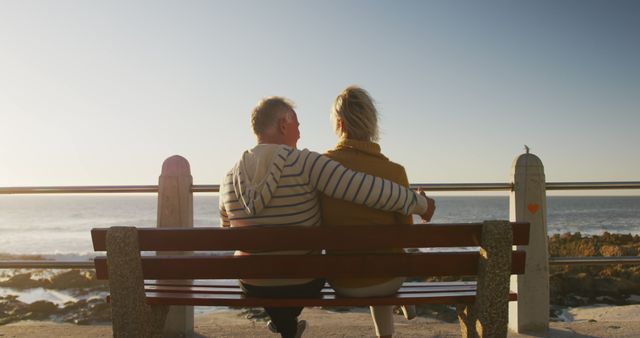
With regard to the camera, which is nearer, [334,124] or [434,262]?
[434,262]

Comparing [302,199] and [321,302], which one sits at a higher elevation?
[302,199]

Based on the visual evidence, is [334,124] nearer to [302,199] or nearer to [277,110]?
[277,110]

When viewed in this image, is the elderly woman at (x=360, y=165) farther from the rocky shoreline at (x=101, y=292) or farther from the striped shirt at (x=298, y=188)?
the rocky shoreline at (x=101, y=292)

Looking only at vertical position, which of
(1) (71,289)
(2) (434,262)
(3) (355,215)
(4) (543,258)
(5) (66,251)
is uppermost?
(3) (355,215)

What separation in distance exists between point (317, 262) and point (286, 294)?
322 mm

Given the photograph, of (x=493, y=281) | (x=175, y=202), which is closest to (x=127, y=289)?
(x=175, y=202)

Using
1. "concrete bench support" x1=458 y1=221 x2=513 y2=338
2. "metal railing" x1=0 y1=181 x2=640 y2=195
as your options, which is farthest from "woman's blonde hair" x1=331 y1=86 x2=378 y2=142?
"metal railing" x1=0 y1=181 x2=640 y2=195

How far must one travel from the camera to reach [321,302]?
9.71ft

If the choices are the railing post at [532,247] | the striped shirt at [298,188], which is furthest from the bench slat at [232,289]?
the railing post at [532,247]

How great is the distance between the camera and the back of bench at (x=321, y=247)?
2.77 metres

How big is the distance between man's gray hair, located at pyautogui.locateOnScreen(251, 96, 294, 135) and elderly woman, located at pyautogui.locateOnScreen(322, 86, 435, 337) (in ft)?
0.97

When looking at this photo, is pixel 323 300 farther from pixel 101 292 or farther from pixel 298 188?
pixel 101 292

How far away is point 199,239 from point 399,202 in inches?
37.6

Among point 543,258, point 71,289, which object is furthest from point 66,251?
point 543,258
